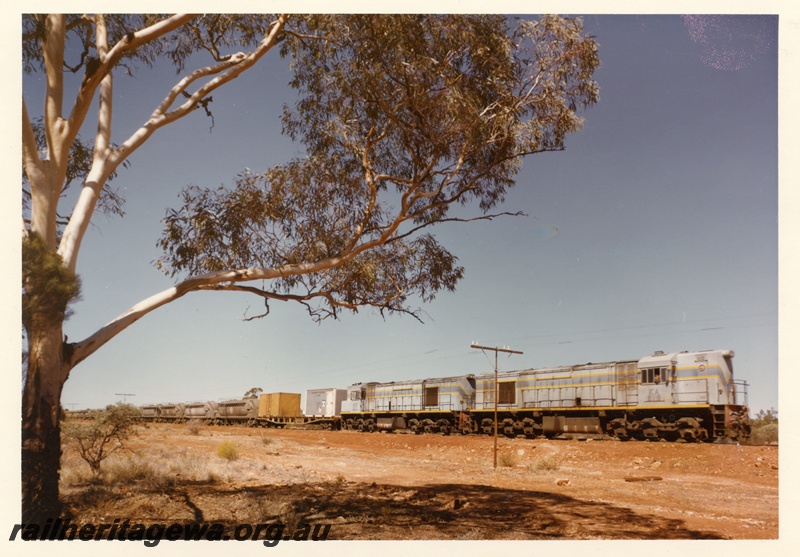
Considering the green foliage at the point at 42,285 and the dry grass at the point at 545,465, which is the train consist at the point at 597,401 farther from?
the green foliage at the point at 42,285

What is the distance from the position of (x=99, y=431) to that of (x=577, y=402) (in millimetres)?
18351

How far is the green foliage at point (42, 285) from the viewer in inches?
279

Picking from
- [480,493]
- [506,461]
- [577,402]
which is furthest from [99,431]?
[577,402]

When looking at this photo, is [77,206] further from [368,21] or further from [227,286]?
[368,21]

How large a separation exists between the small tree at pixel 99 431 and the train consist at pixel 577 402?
9.27m

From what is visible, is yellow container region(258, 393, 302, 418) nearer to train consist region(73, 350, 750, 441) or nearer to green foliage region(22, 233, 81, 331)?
train consist region(73, 350, 750, 441)

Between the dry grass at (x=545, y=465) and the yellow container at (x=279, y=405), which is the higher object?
the dry grass at (x=545, y=465)

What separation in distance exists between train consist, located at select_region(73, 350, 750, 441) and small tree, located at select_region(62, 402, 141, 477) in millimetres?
9270

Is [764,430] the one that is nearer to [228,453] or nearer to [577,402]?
[577,402]

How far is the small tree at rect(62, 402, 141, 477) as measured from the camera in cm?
1283

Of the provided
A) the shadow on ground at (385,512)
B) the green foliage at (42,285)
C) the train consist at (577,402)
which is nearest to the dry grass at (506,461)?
the train consist at (577,402)

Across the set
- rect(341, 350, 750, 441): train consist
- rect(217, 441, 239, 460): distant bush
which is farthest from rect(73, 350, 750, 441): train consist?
rect(217, 441, 239, 460): distant bush
